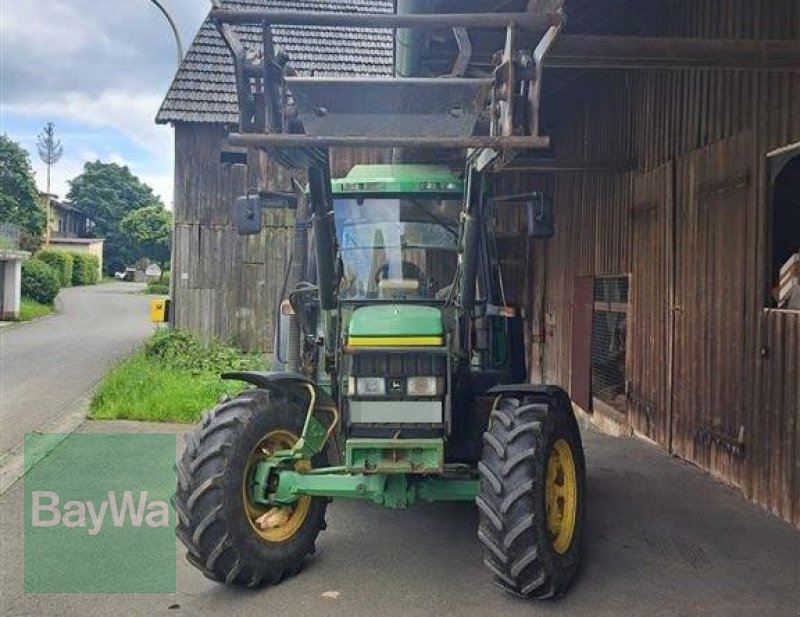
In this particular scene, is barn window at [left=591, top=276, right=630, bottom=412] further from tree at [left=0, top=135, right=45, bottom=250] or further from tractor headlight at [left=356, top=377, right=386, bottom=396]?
tree at [left=0, top=135, right=45, bottom=250]

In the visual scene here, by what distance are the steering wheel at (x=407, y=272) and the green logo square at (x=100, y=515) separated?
7.29ft

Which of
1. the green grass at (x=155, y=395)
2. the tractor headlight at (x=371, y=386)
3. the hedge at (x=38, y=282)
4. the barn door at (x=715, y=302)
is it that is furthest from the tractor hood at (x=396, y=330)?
the hedge at (x=38, y=282)

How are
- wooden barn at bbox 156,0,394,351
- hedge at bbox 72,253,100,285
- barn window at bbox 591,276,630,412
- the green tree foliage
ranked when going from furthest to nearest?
the green tree foliage
hedge at bbox 72,253,100,285
wooden barn at bbox 156,0,394,351
barn window at bbox 591,276,630,412

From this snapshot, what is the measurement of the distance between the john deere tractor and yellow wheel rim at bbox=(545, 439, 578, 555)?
0.01m

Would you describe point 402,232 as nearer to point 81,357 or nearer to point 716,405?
point 716,405

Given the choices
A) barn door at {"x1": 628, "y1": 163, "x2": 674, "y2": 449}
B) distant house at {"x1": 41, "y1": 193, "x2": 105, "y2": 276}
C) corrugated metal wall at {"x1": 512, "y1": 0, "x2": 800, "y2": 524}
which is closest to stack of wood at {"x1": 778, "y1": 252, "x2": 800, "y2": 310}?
corrugated metal wall at {"x1": 512, "y1": 0, "x2": 800, "y2": 524}

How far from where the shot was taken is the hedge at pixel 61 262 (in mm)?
35469

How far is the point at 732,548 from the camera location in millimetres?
4910

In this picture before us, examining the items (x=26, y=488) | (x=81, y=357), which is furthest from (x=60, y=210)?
(x=26, y=488)

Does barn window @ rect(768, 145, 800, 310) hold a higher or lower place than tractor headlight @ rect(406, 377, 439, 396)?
higher

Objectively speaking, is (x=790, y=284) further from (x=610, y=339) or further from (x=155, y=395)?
(x=155, y=395)

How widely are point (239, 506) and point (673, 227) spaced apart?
5.20 m

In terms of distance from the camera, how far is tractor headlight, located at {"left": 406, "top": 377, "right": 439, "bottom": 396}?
14.4 feet

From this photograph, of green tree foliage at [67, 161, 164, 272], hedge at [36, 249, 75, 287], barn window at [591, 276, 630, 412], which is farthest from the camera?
green tree foliage at [67, 161, 164, 272]
